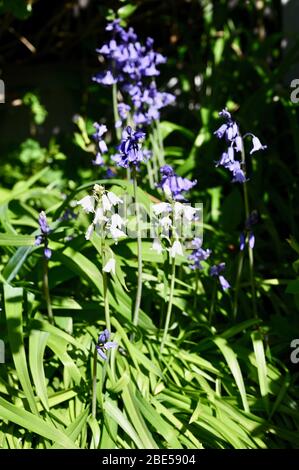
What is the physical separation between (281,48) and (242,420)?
8.56 feet

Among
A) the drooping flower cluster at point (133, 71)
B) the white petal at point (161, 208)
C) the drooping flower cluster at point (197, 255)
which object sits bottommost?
the drooping flower cluster at point (197, 255)

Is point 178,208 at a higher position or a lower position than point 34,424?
higher

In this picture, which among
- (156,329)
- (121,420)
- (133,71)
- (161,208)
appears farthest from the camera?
(133,71)

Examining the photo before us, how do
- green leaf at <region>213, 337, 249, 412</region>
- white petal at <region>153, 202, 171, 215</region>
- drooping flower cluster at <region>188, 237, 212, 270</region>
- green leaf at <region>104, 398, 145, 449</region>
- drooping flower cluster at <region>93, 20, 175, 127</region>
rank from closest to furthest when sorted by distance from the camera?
white petal at <region>153, 202, 171, 215</region> → green leaf at <region>104, 398, 145, 449</region> → green leaf at <region>213, 337, 249, 412</region> → drooping flower cluster at <region>188, 237, 212, 270</region> → drooping flower cluster at <region>93, 20, 175, 127</region>

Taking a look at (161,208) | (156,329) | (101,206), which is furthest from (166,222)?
(156,329)

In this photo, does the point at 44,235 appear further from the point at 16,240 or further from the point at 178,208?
the point at 178,208

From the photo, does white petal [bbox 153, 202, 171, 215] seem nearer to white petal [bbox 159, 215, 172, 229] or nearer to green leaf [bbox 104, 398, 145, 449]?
white petal [bbox 159, 215, 172, 229]

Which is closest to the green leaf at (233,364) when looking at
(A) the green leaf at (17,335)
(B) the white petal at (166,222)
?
(B) the white petal at (166,222)

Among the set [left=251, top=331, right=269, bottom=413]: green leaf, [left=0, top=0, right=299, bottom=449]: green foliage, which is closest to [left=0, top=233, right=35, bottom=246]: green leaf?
[left=0, top=0, right=299, bottom=449]: green foliage

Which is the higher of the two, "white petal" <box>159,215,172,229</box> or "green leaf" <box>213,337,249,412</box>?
"white petal" <box>159,215,172,229</box>

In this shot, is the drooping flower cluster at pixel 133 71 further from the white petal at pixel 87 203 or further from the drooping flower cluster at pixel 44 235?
the white petal at pixel 87 203
